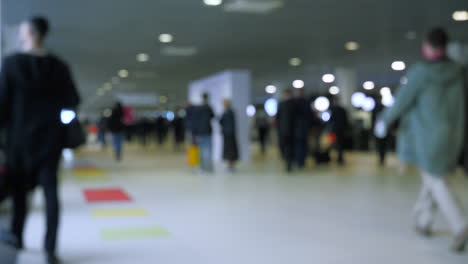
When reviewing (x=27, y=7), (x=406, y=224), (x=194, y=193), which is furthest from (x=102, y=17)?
(x=406, y=224)

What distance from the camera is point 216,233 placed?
4.92 meters

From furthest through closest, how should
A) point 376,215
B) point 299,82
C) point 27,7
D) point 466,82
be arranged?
point 299,82
point 27,7
point 376,215
point 466,82

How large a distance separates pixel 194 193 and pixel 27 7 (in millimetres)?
4440

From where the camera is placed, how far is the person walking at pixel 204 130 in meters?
11.0

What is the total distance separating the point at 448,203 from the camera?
415 centimetres

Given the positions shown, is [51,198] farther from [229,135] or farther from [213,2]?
[229,135]

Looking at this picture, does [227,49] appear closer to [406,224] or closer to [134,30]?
[134,30]

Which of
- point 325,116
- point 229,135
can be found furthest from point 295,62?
point 229,135

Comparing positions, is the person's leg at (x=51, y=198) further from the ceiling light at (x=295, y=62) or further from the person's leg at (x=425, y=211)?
the ceiling light at (x=295, y=62)

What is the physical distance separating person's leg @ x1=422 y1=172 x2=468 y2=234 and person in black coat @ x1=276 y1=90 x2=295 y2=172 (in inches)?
269

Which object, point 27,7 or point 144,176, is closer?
point 27,7

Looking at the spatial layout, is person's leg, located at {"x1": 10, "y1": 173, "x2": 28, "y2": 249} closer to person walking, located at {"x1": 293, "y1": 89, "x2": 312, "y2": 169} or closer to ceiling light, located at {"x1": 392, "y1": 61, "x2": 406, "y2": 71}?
ceiling light, located at {"x1": 392, "y1": 61, "x2": 406, "y2": 71}

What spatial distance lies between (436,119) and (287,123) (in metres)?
6.87

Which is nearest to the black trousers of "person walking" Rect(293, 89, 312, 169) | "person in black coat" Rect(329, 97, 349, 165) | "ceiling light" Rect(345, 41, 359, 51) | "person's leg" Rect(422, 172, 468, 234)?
"person's leg" Rect(422, 172, 468, 234)
